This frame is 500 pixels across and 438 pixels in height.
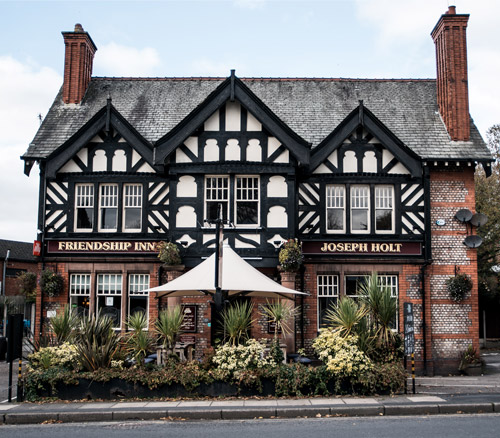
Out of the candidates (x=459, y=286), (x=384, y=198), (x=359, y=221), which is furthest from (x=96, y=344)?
(x=459, y=286)

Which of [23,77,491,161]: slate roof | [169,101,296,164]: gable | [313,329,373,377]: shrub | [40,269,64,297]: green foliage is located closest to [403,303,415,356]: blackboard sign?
[313,329,373,377]: shrub

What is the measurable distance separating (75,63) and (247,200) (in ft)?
31.0

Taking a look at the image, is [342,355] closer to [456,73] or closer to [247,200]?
[247,200]

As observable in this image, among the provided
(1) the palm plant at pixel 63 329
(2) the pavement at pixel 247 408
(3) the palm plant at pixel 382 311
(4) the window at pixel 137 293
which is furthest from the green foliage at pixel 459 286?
(1) the palm plant at pixel 63 329

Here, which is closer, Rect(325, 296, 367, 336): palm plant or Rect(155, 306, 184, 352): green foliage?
Rect(325, 296, 367, 336): palm plant

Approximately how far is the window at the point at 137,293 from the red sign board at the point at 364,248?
5.80 meters

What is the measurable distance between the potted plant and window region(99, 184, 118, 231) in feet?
42.6

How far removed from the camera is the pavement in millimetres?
12438

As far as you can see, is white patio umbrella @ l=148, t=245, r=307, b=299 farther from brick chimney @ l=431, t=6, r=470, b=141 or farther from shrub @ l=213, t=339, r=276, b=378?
brick chimney @ l=431, t=6, r=470, b=141

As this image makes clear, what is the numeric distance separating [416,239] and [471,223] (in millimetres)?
2076

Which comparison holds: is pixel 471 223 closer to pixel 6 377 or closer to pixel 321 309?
pixel 321 309

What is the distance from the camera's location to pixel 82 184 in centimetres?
2127

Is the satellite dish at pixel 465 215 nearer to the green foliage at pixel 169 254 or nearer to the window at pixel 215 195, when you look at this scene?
the window at pixel 215 195

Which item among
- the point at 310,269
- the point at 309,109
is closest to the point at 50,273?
the point at 310,269
